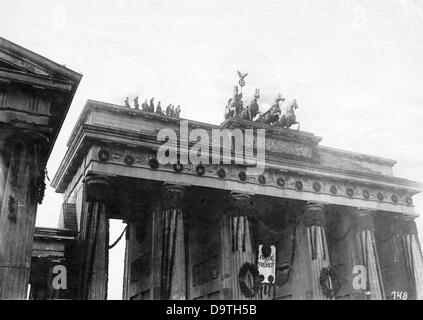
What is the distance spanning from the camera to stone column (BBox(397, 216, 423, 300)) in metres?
27.9

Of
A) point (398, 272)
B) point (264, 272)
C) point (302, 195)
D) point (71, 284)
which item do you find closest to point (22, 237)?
point (71, 284)

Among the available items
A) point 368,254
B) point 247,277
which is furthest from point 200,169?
point 368,254

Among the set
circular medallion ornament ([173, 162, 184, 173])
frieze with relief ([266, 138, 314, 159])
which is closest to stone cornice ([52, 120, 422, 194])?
frieze with relief ([266, 138, 314, 159])

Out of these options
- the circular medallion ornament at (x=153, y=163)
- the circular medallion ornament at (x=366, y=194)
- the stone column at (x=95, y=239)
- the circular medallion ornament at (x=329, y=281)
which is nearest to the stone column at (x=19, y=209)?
the stone column at (x=95, y=239)

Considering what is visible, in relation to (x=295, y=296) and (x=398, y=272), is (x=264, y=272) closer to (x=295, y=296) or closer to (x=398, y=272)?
(x=295, y=296)

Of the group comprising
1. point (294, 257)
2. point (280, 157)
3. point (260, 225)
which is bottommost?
point (294, 257)

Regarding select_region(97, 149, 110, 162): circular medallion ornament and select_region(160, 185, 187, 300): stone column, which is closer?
select_region(160, 185, 187, 300): stone column

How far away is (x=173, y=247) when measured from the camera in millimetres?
22297

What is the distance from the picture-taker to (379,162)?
104 ft

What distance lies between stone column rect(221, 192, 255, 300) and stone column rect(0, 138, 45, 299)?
1106 cm

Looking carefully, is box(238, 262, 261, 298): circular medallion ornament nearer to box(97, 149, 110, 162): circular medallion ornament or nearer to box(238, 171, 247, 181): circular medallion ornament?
box(238, 171, 247, 181): circular medallion ornament

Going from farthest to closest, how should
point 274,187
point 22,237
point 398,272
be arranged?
point 398,272, point 274,187, point 22,237

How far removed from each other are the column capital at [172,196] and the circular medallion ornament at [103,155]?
3.16m

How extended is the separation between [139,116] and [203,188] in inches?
201
